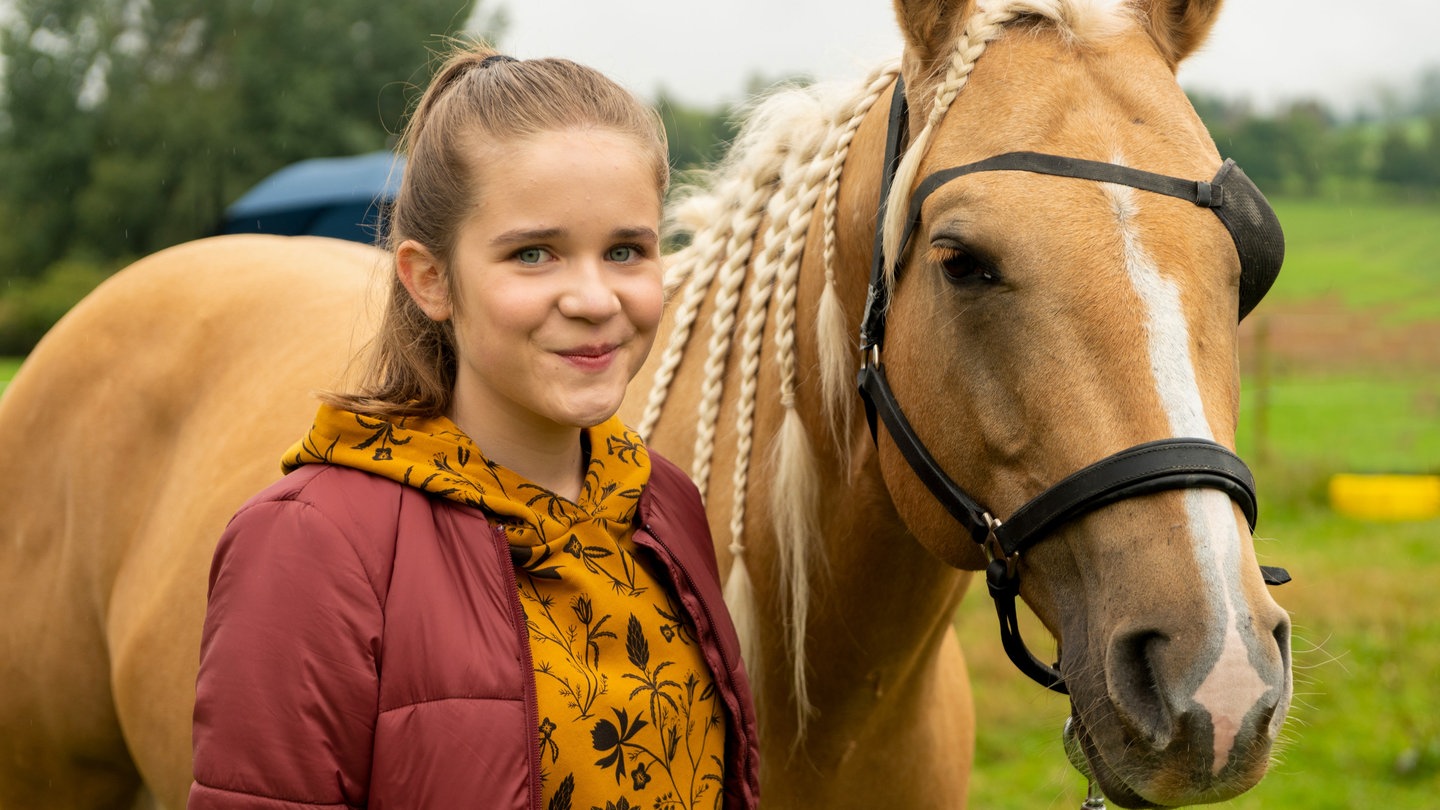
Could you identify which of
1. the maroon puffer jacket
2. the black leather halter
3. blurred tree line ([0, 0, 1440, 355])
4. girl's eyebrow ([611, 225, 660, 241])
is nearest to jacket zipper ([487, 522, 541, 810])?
the maroon puffer jacket

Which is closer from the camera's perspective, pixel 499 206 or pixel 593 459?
pixel 499 206

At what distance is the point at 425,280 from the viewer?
155 centimetres

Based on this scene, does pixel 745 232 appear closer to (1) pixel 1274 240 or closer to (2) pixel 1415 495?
(1) pixel 1274 240

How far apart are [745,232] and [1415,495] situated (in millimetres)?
8134

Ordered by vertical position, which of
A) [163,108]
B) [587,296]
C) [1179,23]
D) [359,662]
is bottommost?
[163,108]

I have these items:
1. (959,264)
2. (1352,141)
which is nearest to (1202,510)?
(959,264)

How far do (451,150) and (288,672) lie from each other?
2.21 ft

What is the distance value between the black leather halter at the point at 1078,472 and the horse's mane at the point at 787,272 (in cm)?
9

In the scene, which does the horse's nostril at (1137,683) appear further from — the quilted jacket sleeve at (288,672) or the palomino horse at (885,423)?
the quilted jacket sleeve at (288,672)

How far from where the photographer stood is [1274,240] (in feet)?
5.26

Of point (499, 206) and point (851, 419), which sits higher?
point (499, 206)

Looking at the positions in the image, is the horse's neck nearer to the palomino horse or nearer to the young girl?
the palomino horse

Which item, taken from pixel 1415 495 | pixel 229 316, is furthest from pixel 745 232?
pixel 1415 495

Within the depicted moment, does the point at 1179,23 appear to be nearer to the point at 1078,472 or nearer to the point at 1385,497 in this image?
the point at 1078,472
